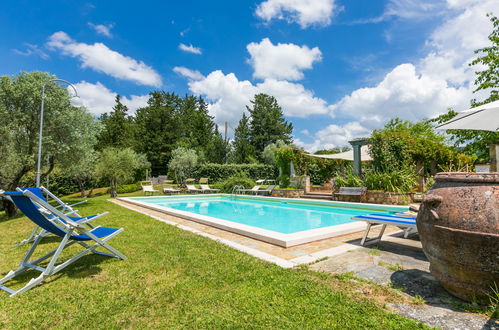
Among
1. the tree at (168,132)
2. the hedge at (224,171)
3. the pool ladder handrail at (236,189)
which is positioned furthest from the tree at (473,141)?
the tree at (168,132)

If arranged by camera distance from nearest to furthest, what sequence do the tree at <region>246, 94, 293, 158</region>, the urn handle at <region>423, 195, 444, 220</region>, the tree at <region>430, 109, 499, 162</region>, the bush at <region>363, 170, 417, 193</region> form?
the urn handle at <region>423, 195, 444, 220</region>
the bush at <region>363, 170, 417, 193</region>
the tree at <region>430, 109, 499, 162</region>
the tree at <region>246, 94, 293, 158</region>

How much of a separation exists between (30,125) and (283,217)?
10.5m

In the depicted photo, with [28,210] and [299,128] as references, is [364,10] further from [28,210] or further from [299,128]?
[299,128]

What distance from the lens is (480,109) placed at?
4.17 meters

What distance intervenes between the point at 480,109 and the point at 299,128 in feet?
137

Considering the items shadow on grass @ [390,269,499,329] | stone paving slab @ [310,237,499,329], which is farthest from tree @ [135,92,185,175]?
shadow on grass @ [390,269,499,329]

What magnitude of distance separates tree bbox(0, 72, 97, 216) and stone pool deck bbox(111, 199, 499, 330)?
8.17 m

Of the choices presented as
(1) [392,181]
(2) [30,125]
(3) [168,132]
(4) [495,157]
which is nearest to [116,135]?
(3) [168,132]

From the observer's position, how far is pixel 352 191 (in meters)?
12.1

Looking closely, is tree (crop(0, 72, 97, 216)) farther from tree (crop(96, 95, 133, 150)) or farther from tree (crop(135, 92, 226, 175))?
tree (crop(96, 95, 133, 150))

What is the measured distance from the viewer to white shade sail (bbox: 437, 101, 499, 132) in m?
4.12

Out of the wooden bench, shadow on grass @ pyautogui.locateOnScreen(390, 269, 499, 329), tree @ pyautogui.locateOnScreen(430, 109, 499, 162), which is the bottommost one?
shadow on grass @ pyautogui.locateOnScreen(390, 269, 499, 329)

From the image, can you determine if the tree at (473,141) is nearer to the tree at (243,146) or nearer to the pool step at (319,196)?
the pool step at (319,196)

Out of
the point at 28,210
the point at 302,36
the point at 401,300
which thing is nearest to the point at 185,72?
the point at 302,36
